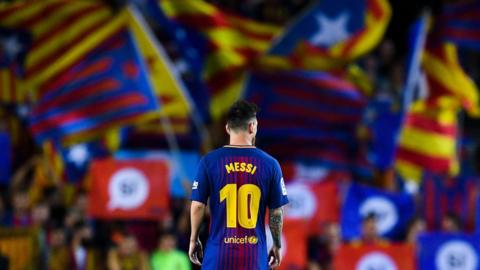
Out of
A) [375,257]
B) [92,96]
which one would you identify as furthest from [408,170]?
[92,96]

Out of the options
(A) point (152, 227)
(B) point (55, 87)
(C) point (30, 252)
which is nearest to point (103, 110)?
(B) point (55, 87)

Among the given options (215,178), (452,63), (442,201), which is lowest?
(215,178)

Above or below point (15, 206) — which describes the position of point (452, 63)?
above

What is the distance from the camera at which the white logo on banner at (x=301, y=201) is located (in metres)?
14.4

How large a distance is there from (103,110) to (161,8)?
160 centimetres

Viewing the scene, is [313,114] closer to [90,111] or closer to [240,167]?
[90,111]

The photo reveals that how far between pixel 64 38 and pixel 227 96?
2263 mm

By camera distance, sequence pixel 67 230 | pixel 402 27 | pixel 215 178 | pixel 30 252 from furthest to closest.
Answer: pixel 402 27 < pixel 67 230 < pixel 30 252 < pixel 215 178

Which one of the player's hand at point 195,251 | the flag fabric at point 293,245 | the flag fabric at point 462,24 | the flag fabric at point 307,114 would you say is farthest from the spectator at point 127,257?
the flag fabric at point 462,24

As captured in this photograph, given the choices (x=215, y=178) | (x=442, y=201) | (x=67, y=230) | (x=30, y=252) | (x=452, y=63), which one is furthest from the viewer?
(x=452, y=63)

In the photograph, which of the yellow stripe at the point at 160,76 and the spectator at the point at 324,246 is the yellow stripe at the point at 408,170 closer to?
the spectator at the point at 324,246

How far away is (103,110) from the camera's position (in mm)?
14062

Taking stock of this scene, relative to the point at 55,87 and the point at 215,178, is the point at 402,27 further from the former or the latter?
the point at 215,178

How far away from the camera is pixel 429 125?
16.0m
